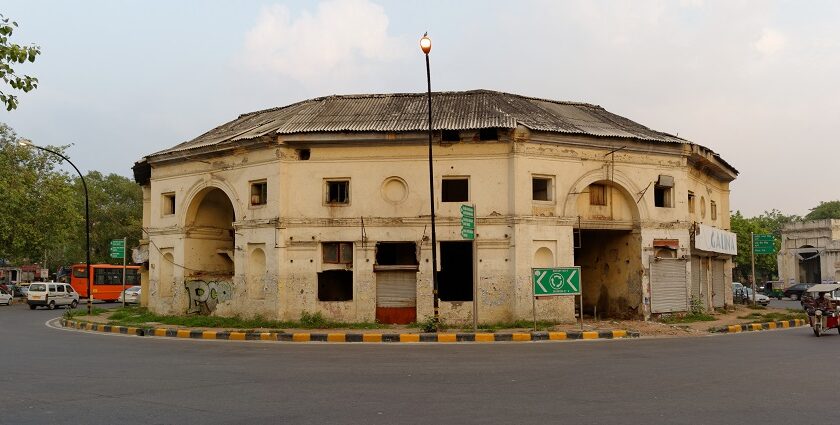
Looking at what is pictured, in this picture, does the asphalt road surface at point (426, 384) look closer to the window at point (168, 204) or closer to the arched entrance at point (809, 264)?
the window at point (168, 204)

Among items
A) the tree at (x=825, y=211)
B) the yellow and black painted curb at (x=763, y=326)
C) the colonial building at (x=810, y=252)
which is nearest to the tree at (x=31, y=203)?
the yellow and black painted curb at (x=763, y=326)

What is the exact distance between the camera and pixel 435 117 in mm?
23875

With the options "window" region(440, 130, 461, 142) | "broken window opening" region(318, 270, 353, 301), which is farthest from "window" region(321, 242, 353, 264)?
"window" region(440, 130, 461, 142)

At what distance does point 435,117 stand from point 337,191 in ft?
13.5

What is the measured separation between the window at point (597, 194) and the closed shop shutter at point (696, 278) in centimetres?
504

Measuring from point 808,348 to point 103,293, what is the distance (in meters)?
48.7

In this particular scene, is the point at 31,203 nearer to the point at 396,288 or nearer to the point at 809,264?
the point at 396,288

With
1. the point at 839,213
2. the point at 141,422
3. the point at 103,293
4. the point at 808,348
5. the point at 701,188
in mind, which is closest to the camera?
the point at 141,422

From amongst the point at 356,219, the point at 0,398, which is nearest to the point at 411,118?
the point at 356,219

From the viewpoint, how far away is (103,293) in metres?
52.5

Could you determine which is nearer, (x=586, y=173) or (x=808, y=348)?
(x=808, y=348)

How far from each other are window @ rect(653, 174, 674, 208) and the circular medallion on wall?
871 cm

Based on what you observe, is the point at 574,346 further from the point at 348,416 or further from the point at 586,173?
the point at 348,416

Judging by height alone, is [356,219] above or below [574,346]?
above
